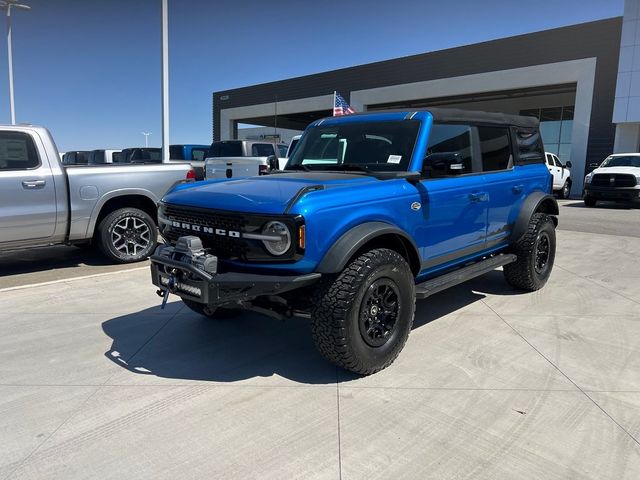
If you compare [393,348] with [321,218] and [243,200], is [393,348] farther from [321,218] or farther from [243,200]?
[243,200]

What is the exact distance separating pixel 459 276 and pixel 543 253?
209 centimetres

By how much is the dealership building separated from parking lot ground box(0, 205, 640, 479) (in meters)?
13.7

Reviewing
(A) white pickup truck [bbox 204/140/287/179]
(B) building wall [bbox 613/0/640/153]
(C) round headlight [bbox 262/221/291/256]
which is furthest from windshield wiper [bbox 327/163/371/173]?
(B) building wall [bbox 613/0/640/153]

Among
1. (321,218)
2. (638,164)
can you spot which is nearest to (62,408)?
(321,218)

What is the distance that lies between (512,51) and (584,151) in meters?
6.07

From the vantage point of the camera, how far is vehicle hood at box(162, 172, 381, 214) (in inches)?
126

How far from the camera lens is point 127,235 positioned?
7109mm

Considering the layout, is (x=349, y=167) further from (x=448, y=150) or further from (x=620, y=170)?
(x=620, y=170)

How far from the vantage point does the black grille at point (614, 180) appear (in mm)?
15643

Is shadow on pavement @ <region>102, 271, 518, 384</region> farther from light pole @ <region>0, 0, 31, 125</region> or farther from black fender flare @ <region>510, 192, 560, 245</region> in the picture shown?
light pole @ <region>0, 0, 31, 125</region>

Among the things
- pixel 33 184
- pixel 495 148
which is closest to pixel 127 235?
pixel 33 184

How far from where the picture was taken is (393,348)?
3.61 metres

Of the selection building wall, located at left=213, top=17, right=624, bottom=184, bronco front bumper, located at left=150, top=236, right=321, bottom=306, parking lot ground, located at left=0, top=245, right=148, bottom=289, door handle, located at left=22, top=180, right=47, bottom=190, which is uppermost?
building wall, located at left=213, top=17, right=624, bottom=184

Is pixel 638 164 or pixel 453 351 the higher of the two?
pixel 638 164
